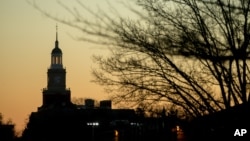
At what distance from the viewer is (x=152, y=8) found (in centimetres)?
1566

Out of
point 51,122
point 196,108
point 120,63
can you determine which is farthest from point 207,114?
point 51,122

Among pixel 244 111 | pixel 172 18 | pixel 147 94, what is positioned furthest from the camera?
pixel 147 94

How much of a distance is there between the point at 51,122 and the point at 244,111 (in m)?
95.5

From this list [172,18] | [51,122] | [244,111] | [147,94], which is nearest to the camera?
[244,111]

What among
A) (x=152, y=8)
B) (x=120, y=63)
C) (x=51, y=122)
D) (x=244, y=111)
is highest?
(x=51, y=122)

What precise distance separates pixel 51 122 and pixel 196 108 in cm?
9341

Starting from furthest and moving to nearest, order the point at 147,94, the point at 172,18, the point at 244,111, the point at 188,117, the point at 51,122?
the point at 51,122 → the point at 188,117 → the point at 147,94 → the point at 172,18 → the point at 244,111

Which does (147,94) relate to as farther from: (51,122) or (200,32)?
(51,122)

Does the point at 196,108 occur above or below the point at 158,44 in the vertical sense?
below

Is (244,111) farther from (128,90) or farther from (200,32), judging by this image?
(128,90)

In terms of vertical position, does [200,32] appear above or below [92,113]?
below

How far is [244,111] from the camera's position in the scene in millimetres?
14227

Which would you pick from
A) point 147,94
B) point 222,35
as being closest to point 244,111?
point 222,35

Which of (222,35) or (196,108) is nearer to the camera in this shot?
(222,35)
